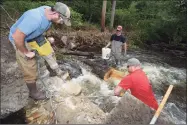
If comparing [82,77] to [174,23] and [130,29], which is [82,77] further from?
[130,29]

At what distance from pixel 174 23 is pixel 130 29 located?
416 cm

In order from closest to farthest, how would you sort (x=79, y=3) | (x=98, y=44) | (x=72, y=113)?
1. (x=72, y=113)
2. (x=98, y=44)
3. (x=79, y=3)

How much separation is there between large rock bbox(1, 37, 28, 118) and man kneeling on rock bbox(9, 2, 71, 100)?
28 centimetres

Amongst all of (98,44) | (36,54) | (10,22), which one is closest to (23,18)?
(36,54)

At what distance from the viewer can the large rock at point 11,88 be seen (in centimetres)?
505

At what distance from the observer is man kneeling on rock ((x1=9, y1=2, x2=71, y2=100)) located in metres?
4.22

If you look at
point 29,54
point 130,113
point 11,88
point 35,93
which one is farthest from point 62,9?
point 11,88

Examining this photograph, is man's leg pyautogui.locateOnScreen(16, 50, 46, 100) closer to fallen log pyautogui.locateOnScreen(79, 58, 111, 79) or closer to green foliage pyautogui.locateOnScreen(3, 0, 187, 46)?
fallen log pyautogui.locateOnScreen(79, 58, 111, 79)

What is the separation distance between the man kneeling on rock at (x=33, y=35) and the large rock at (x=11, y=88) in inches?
11.1

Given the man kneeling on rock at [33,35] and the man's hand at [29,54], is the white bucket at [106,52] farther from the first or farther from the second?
the man's hand at [29,54]

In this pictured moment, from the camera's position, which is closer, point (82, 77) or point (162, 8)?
point (82, 77)

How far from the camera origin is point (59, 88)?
603 cm

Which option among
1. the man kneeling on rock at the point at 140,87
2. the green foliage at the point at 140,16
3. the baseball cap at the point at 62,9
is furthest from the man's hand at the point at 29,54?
the green foliage at the point at 140,16

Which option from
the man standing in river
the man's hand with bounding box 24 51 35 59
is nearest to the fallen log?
the man standing in river
